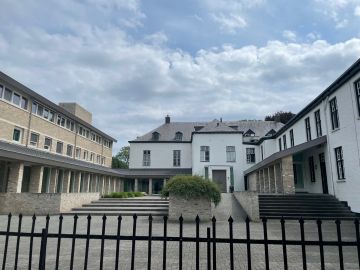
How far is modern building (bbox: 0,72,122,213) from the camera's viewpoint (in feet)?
55.3

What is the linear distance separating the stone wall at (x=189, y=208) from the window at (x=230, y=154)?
67.9 feet

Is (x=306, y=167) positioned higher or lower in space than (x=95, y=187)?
higher

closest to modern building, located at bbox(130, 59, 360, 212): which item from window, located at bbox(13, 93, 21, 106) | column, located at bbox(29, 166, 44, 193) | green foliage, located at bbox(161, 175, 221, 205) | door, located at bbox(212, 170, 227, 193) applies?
door, located at bbox(212, 170, 227, 193)

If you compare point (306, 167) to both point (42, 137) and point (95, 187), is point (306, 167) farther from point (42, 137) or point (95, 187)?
point (42, 137)

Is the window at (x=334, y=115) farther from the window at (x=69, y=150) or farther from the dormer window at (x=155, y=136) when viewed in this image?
the dormer window at (x=155, y=136)

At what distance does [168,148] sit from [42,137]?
63.4 ft

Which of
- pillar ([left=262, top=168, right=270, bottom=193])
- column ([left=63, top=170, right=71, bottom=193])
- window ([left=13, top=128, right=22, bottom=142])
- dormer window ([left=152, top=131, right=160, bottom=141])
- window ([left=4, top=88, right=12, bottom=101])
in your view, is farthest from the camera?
dormer window ([left=152, top=131, right=160, bottom=141])

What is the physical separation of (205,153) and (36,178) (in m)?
20.9

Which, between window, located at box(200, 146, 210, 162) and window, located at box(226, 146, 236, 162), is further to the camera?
window, located at box(200, 146, 210, 162)

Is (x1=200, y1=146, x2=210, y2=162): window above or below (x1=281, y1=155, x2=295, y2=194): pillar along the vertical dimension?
above

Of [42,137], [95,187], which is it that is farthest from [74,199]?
[95,187]

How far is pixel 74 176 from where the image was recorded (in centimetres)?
2423

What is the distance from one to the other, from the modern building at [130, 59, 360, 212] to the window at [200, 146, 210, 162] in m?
0.13

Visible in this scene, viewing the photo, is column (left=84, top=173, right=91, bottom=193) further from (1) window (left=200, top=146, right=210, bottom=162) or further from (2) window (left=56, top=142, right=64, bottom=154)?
(1) window (left=200, top=146, right=210, bottom=162)
